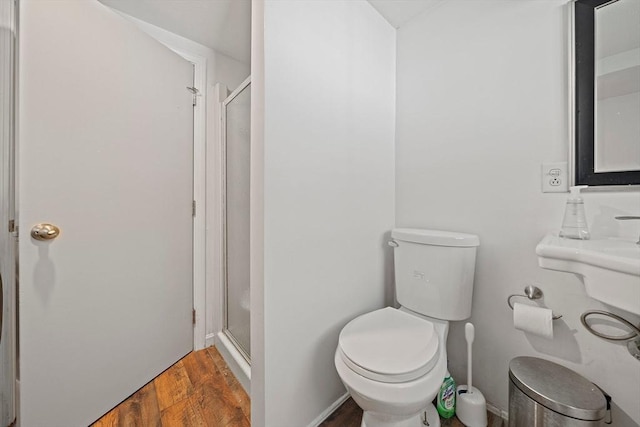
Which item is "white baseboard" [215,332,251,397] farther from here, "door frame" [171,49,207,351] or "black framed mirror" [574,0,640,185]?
"black framed mirror" [574,0,640,185]

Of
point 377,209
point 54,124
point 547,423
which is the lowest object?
point 547,423

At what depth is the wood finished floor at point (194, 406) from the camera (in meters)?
1.10

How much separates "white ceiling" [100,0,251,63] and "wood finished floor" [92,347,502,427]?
2.05 m

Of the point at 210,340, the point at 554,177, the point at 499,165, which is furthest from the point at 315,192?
the point at 210,340

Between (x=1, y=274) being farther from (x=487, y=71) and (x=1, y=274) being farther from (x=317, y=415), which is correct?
(x=487, y=71)

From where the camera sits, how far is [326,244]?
1.14 m

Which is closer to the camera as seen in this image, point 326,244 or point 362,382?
point 362,382

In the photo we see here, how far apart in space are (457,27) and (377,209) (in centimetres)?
102

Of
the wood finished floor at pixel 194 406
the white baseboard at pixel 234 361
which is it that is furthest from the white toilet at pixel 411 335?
the white baseboard at pixel 234 361

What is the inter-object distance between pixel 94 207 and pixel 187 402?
102 cm

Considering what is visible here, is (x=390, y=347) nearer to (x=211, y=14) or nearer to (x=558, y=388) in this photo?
(x=558, y=388)

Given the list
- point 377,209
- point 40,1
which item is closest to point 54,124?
point 40,1

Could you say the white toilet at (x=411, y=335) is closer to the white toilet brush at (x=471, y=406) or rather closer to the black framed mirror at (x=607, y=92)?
the white toilet brush at (x=471, y=406)

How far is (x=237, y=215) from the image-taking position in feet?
4.94
